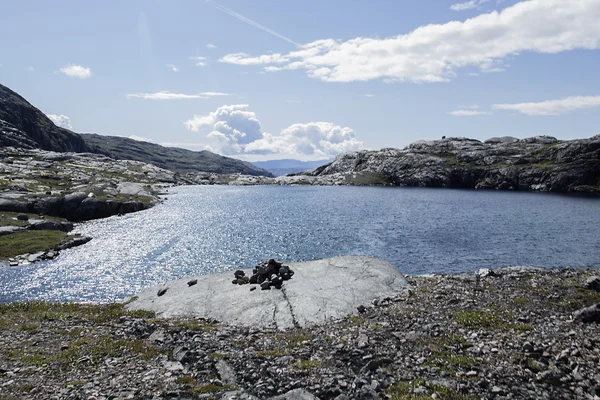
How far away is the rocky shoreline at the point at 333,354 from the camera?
716 inches

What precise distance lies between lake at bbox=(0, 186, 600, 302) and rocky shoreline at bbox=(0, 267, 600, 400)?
907 inches

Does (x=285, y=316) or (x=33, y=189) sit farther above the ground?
(x=33, y=189)

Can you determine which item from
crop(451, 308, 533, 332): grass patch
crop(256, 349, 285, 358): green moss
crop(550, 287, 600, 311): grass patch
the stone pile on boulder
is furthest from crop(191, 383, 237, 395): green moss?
crop(550, 287, 600, 311): grass patch

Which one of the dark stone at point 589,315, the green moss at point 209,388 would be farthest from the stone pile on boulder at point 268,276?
the dark stone at point 589,315

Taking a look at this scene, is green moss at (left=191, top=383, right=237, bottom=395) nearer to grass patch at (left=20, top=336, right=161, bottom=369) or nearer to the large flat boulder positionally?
grass patch at (left=20, top=336, right=161, bottom=369)

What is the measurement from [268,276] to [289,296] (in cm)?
522

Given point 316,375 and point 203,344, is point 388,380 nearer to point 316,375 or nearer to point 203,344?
point 316,375

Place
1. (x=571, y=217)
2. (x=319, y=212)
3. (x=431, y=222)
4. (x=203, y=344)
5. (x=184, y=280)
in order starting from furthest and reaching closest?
(x=319, y=212) < (x=571, y=217) < (x=431, y=222) < (x=184, y=280) < (x=203, y=344)

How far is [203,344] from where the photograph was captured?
24906 mm

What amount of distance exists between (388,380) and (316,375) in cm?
→ 398

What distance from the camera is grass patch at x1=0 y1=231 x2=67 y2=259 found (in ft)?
205

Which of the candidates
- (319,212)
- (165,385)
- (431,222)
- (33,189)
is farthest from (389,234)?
(33,189)

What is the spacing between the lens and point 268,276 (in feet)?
130

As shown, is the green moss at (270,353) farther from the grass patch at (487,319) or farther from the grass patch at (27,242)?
the grass patch at (27,242)
